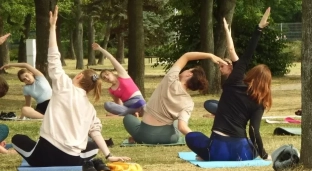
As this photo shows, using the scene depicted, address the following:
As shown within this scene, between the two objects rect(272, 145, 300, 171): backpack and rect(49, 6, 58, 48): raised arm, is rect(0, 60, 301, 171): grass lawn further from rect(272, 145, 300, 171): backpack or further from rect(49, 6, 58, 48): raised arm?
rect(49, 6, 58, 48): raised arm

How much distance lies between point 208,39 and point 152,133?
15542 mm

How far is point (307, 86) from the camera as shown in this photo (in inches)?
357

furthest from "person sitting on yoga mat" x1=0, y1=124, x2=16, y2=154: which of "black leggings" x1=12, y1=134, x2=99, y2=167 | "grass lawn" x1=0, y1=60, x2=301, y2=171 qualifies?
"black leggings" x1=12, y1=134, x2=99, y2=167

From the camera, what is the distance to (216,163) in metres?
9.79

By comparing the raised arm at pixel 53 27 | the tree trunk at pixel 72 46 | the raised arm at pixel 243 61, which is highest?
the raised arm at pixel 53 27

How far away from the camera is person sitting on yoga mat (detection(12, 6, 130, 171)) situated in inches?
347

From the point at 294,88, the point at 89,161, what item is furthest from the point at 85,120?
the point at 294,88

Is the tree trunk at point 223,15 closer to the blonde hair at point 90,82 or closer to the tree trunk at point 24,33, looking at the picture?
the blonde hair at point 90,82

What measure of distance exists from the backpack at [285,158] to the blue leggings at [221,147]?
0.85 meters

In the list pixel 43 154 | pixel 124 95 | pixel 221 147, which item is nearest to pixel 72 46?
pixel 124 95

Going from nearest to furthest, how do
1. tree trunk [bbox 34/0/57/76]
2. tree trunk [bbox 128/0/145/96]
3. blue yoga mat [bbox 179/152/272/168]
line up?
1. blue yoga mat [bbox 179/152/272/168]
2. tree trunk [bbox 128/0/145/96]
3. tree trunk [bbox 34/0/57/76]

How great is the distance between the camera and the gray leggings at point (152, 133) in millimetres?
12117

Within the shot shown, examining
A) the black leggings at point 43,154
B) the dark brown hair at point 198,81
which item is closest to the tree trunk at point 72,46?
the dark brown hair at point 198,81

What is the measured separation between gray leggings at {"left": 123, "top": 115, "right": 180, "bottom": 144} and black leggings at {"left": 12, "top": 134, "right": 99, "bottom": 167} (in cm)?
298
